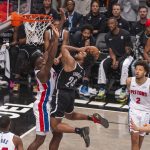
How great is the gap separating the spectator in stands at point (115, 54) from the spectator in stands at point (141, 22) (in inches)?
25.8

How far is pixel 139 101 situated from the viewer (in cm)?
585

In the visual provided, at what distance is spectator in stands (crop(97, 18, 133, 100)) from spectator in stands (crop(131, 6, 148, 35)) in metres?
0.66

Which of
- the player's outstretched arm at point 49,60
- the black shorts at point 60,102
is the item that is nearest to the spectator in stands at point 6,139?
the player's outstretched arm at point 49,60

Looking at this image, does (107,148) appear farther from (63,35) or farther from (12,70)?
(12,70)

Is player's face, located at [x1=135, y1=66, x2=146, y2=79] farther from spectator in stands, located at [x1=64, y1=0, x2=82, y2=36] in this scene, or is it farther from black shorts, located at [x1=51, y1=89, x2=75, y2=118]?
spectator in stands, located at [x1=64, y1=0, x2=82, y2=36]

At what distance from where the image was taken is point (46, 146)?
22.0 feet

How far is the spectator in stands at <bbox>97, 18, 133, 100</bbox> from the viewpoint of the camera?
31.8 feet

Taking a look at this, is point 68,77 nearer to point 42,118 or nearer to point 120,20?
point 42,118

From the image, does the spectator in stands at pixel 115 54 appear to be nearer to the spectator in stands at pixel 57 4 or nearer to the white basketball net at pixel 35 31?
the white basketball net at pixel 35 31

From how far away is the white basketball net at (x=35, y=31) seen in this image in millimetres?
9836

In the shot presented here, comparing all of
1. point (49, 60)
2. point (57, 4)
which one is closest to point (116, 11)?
point (57, 4)

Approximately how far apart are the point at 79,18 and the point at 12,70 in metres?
2.13

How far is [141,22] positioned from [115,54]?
1153 millimetres

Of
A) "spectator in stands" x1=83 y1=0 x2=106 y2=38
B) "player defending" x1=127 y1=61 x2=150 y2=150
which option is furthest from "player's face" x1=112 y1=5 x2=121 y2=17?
"player defending" x1=127 y1=61 x2=150 y2=150
